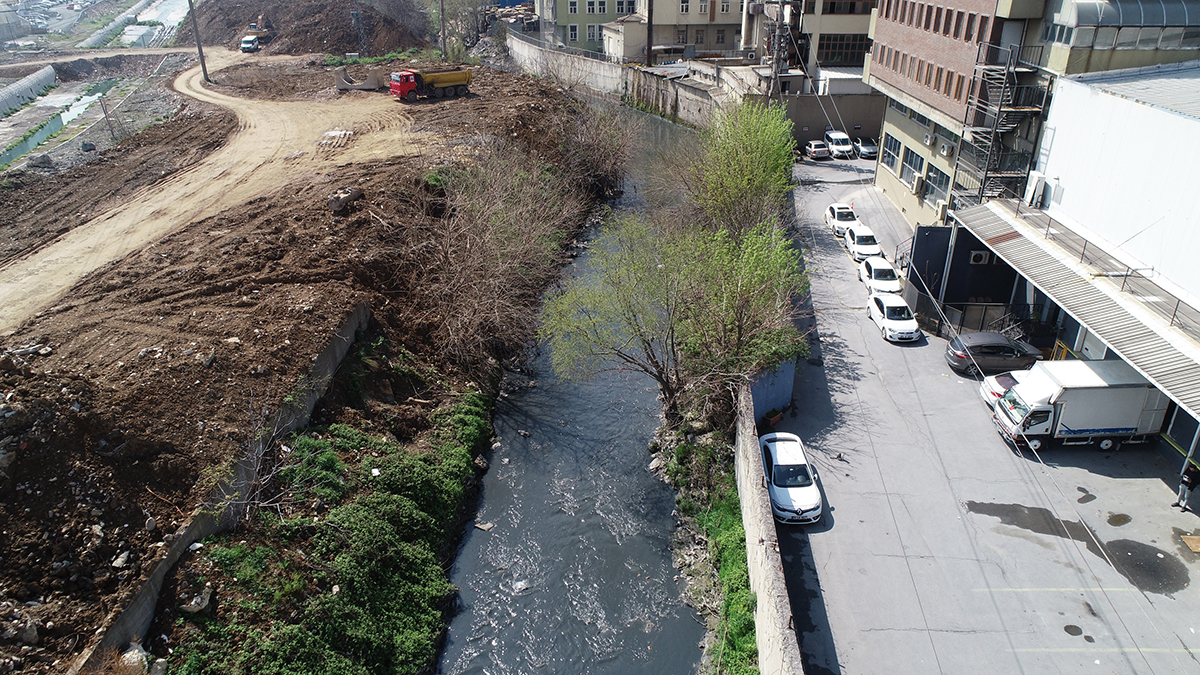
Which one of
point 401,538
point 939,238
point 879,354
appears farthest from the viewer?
point 939,238

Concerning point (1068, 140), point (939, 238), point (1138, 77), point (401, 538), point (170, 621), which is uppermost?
point (1138, 77)

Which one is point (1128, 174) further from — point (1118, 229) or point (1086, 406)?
point (1086, 406)

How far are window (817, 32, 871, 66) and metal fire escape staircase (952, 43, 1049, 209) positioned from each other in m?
32.3

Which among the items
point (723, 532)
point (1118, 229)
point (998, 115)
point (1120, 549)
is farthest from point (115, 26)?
point (1120, 549)

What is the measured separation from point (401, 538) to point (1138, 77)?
2712 centimetres

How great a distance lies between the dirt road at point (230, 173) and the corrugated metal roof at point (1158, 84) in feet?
101

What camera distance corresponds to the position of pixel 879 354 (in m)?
26.5

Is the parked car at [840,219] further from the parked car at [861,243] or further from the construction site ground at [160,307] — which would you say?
the construction site ground at [160,307]

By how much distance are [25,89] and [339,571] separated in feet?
207

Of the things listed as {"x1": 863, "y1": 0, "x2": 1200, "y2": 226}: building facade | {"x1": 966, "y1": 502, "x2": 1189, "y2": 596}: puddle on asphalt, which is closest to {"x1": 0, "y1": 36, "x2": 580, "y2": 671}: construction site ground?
{"x1": 966, "y1": 502, "x2": 1189, "y2": 596}: puddle on asphalt

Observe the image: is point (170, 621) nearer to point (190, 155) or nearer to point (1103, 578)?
point (1103, 578)

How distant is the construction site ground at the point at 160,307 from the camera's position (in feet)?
49.2

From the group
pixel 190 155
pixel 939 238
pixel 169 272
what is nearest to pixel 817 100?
pixel 939 238

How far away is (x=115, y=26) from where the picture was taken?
104312 mm
